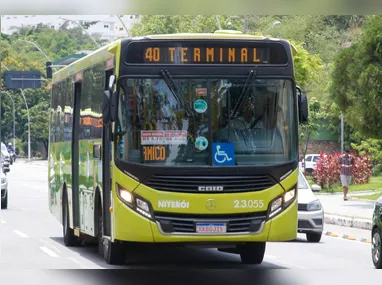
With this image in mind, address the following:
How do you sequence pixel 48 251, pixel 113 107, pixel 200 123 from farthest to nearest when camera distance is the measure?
pixel 48 251
pixel 200 123
pixel 113 107

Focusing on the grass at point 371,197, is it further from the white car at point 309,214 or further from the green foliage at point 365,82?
the white car at point 309,214

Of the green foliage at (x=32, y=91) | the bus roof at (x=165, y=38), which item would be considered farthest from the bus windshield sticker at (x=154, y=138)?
the green foliage at (x=32, y=91)

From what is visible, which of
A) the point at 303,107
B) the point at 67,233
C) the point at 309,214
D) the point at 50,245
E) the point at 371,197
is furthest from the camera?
the point at 371,197

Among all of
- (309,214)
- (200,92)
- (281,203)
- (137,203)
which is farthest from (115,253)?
(309,214)

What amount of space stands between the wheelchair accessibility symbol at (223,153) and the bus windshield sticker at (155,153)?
658 mm

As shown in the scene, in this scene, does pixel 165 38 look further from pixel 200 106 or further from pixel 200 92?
pixel 200 106

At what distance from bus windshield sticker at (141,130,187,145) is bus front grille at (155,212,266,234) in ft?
3.05

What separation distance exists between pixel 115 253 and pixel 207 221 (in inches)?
83.2

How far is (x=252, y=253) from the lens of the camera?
17703 mm

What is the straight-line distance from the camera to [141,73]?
15453mm

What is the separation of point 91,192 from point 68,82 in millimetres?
3585

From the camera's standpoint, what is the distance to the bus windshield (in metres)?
15.2

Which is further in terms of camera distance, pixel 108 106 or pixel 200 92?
pixel 200 92

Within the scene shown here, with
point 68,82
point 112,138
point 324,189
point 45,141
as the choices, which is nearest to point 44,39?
point 45,141
